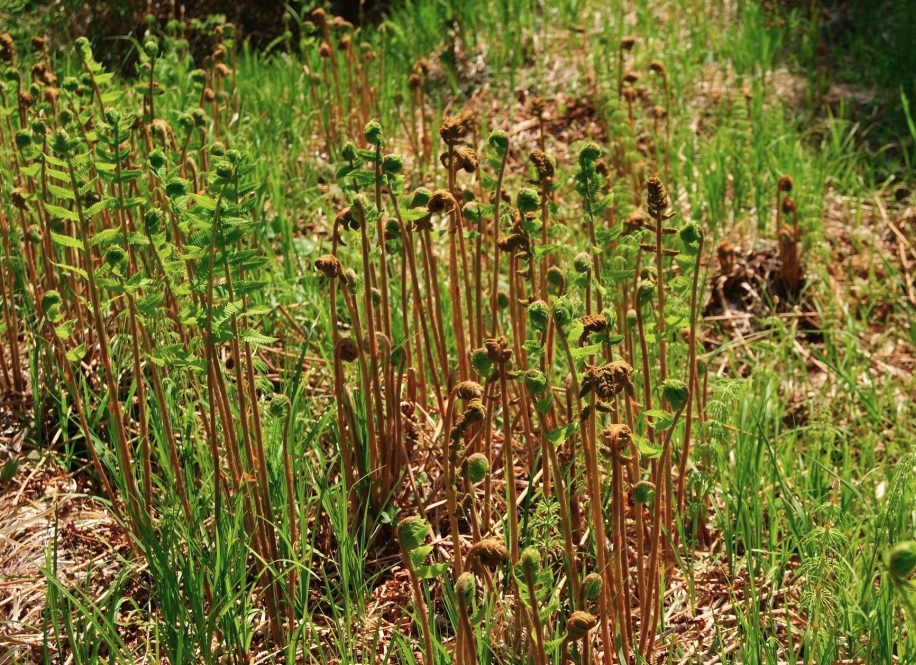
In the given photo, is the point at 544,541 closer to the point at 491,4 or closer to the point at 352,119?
the point at 352,119

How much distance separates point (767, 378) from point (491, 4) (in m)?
3.18

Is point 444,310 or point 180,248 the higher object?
point 180,248

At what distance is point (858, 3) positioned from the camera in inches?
225

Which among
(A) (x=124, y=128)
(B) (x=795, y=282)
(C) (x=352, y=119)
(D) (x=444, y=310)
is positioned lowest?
(B) (x=795, y=282)

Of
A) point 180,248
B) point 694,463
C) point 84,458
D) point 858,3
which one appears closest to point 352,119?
point 180,248

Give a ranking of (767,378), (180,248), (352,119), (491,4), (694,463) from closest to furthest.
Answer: (694,463)
(180,248)
(767,378)
(352,119)
(491,4)

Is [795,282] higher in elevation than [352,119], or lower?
lower

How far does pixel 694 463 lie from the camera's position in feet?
7.72

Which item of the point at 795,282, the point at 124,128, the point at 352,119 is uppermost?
the point at 124,128

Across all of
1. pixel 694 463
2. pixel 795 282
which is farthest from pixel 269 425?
pixel 795 282

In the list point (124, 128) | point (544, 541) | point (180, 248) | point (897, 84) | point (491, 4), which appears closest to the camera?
point (544, 541)

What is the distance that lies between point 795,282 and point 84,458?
2.40 meters

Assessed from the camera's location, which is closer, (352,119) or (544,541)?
(544,541)

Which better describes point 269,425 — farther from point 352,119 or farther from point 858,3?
point 858,3
